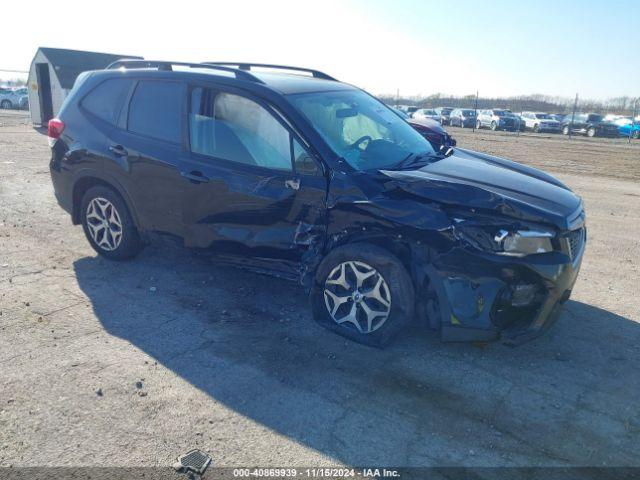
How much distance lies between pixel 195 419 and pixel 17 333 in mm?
1861

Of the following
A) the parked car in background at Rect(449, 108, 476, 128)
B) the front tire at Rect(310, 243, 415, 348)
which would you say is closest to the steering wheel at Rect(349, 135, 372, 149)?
the front tire at Rect(310, 243, 415, 348)

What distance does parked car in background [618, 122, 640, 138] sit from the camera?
31.1m

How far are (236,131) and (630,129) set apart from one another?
32556mm

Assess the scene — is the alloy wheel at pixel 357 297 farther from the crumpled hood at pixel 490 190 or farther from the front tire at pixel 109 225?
the front tire at pixel 109 225

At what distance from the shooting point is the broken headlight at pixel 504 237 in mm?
3602

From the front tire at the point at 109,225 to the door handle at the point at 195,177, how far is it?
3.22 ft

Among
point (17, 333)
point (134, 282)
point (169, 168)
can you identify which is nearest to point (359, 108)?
point (169, 168)

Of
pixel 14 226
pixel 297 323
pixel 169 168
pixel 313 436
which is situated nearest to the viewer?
pixel 313 436

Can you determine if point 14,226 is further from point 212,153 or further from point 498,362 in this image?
point 498,362

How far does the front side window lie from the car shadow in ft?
4.25

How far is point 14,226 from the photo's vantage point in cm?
683

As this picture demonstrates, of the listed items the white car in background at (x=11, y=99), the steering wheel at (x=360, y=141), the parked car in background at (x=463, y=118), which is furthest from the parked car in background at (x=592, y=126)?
the white car in background at (x=11, y=99)

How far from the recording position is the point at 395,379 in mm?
3617

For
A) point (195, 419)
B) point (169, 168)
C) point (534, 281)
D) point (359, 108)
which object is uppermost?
point (359, 108)
